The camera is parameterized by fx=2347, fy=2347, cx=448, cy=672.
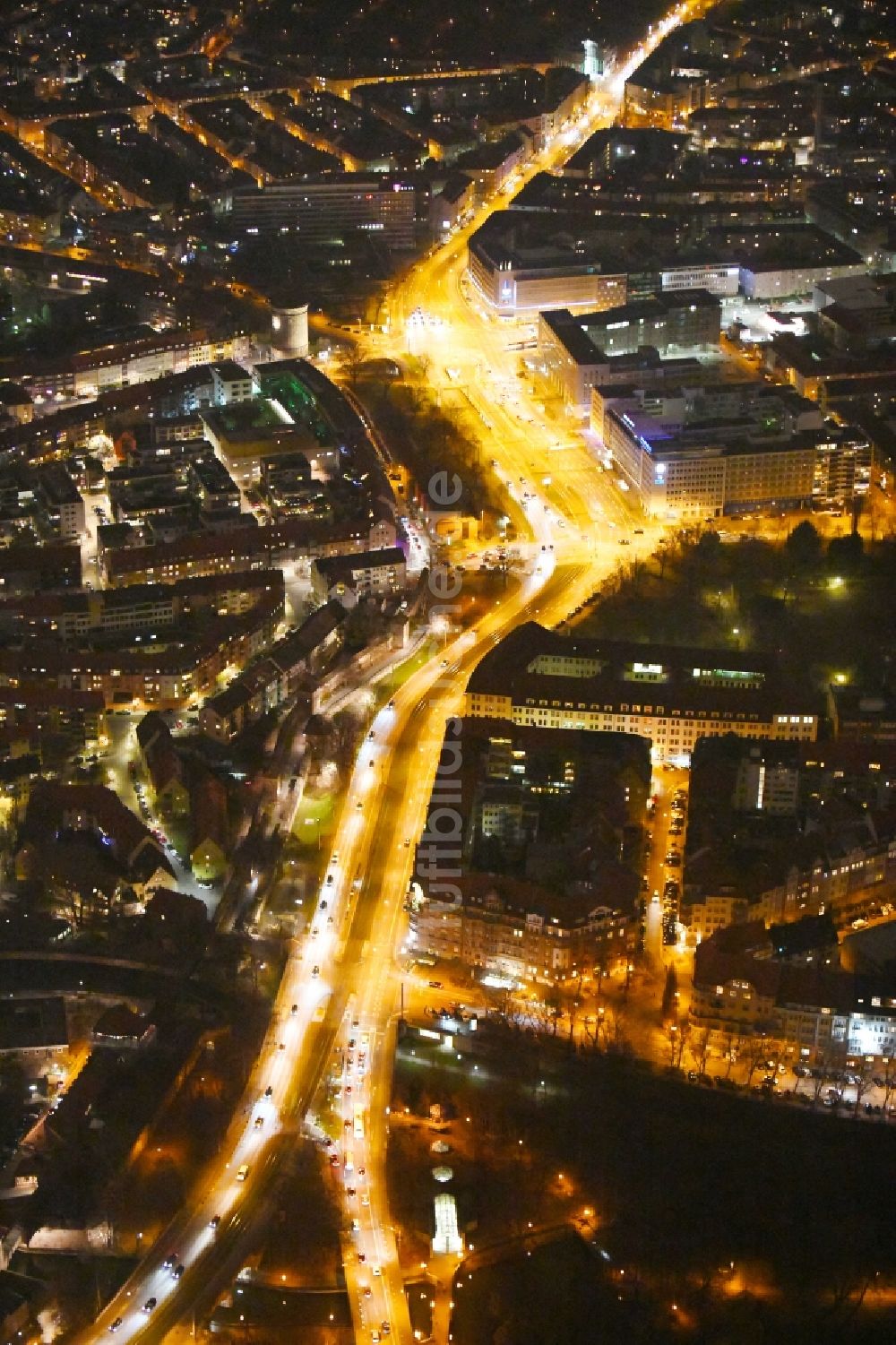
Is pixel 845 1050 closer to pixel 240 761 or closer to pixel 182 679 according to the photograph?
pixel 240 761

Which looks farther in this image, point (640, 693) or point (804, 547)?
point (804, 547)

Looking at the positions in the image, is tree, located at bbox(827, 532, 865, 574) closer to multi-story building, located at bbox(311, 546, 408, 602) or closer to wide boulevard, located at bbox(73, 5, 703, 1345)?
wide boulevard, located at bbox(73, 5, 703, 1345)

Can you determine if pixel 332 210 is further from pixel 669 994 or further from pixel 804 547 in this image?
pixel 669 994

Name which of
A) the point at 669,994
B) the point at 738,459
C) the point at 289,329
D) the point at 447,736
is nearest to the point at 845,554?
the point at 738,459

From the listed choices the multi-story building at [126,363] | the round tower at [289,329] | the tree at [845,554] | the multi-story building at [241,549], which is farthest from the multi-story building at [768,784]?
the round tower at [289,329]

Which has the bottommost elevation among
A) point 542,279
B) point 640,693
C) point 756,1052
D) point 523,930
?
point 756,1052

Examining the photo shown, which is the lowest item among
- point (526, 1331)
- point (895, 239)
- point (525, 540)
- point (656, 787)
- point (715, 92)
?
point (526, 1331)

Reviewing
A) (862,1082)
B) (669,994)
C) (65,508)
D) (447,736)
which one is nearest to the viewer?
(862,1082)

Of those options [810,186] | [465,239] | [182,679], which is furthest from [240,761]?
[810,186]
